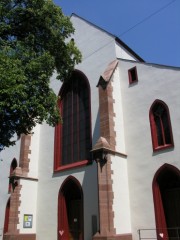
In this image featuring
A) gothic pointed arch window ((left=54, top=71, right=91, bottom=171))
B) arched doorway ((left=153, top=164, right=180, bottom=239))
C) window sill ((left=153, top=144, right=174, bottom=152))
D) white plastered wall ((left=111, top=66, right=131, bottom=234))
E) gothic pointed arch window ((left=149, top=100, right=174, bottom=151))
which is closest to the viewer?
arched doorway ((left=153, top=164, right=180, bottom=239))

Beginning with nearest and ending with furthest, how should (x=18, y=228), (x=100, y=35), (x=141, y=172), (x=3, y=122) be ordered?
(x=3, y=122), (x=141, y=172), (x=18, y=228), (x=100, y=35)

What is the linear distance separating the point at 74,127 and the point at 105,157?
5.27 meters

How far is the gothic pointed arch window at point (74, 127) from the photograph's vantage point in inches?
659

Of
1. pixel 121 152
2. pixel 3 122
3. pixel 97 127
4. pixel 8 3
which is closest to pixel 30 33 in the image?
pixel 8 3

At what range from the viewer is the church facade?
502 inches

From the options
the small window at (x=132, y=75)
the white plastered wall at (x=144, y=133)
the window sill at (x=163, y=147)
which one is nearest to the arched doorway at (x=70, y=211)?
the white plastered wall at (x=144, y=133)

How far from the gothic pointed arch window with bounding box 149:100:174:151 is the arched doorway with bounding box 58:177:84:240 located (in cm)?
498

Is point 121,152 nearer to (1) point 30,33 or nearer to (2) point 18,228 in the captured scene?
(1) point 30,33

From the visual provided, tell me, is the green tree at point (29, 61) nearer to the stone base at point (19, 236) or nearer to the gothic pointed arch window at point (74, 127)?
the gothic pointed arch window at point (74, 127)

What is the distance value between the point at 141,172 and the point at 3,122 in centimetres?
671

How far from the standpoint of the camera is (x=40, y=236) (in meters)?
17.3

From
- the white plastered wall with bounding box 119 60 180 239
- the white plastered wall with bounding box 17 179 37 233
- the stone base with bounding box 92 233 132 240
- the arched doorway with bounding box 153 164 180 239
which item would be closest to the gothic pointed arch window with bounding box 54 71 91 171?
the white plastered wall with bounding box 17 179 37 233

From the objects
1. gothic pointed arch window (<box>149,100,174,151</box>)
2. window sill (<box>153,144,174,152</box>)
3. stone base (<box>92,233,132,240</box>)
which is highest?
gothic pointed arch window (<box>149,100,174,151</box>)

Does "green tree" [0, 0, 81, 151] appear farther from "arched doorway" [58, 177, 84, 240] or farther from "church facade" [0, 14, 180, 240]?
"arched doorway" [58, 177, 84, 240]
